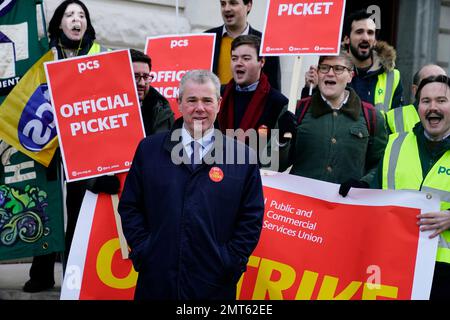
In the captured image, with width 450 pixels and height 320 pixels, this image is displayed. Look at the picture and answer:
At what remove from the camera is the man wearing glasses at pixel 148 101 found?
590 centimetres

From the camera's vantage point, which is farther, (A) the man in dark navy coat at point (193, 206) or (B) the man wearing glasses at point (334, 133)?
(B) the man wearing glasses at point (334, 133)

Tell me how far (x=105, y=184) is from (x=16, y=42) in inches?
48.7

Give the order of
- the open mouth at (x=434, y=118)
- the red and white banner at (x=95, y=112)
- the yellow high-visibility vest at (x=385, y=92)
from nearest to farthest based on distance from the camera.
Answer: the open mouth at (x=434, y=118) < the red and white banner at (x=95, y=112) < the yellow high-visibility vest at (x=385, y=92)

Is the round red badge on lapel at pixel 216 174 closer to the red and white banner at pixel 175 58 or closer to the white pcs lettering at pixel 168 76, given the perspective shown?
the red and white banner at pixel 175 58

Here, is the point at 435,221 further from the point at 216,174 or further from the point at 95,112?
the point at 95,112

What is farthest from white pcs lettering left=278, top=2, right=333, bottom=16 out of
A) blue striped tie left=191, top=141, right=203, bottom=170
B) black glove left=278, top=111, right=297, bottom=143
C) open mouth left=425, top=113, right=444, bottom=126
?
blue striped tie left=191, top=141, right=203, bottom=170

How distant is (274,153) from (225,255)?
121 centimetres

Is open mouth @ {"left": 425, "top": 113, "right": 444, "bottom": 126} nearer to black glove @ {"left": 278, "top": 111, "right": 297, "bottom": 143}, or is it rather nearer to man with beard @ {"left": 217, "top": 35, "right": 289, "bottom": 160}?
black glove @ {"left": 278, "top": 111, "right": 297, "bottom": 143}

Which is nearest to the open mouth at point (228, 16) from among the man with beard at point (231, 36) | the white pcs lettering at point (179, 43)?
the man with beard at point (231, 36)

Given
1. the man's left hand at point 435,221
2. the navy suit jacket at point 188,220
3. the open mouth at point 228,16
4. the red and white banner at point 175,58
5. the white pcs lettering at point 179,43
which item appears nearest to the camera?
the navy suit jacket at point 188,220

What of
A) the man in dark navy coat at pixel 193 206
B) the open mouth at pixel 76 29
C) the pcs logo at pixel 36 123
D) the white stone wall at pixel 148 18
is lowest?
the man in dark navy coat at pixel 193 206

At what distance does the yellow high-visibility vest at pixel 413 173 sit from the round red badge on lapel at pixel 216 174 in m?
1.08

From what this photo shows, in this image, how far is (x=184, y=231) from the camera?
4453mm

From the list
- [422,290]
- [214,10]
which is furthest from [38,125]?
[214,10]
